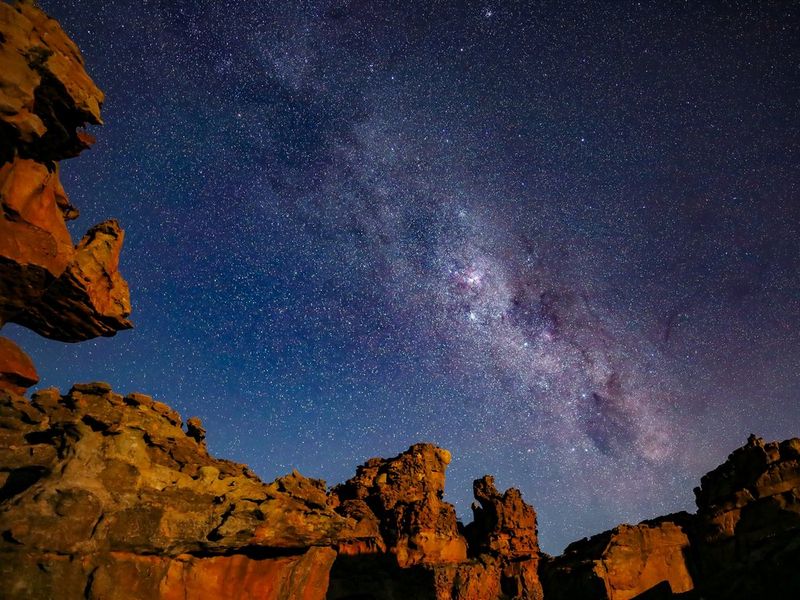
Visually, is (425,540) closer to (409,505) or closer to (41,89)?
(409,505)

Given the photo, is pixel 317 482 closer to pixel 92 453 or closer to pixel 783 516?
pixel 92 453

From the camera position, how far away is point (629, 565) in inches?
1286

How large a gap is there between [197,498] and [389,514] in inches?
946

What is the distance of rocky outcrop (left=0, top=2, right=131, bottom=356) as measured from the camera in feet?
26.8

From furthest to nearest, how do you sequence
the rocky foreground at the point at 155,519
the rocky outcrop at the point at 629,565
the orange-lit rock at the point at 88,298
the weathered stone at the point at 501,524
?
the weathered stone at the point at 501,524 < the rocky outcrop at the point at 629,565 < the orange-lit rock at the point at 88,298 < the rocky foreground at the point at 155,519

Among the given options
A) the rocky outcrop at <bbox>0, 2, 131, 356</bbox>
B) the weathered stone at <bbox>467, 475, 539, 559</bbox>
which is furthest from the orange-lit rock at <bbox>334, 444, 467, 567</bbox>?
the rocky outcrop at <bbox>0, 2, 131, 356</bbox>

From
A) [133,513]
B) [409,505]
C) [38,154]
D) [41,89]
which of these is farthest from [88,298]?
[409,505]

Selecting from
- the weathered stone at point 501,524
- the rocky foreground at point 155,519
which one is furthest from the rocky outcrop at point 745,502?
the weathered stone at point 501,524

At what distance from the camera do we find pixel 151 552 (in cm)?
1244

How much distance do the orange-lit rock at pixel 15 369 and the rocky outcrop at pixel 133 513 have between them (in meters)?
0.39

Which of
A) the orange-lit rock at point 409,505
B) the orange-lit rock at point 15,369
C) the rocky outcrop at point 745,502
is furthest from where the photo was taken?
the orange-lit rock at point 409,505

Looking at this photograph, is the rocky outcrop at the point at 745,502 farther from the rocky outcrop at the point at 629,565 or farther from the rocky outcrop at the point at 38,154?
the rocky outcrop at the point at 38,154

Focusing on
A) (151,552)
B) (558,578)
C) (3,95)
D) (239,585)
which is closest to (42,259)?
(3,95)

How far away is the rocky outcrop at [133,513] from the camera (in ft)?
34.9
